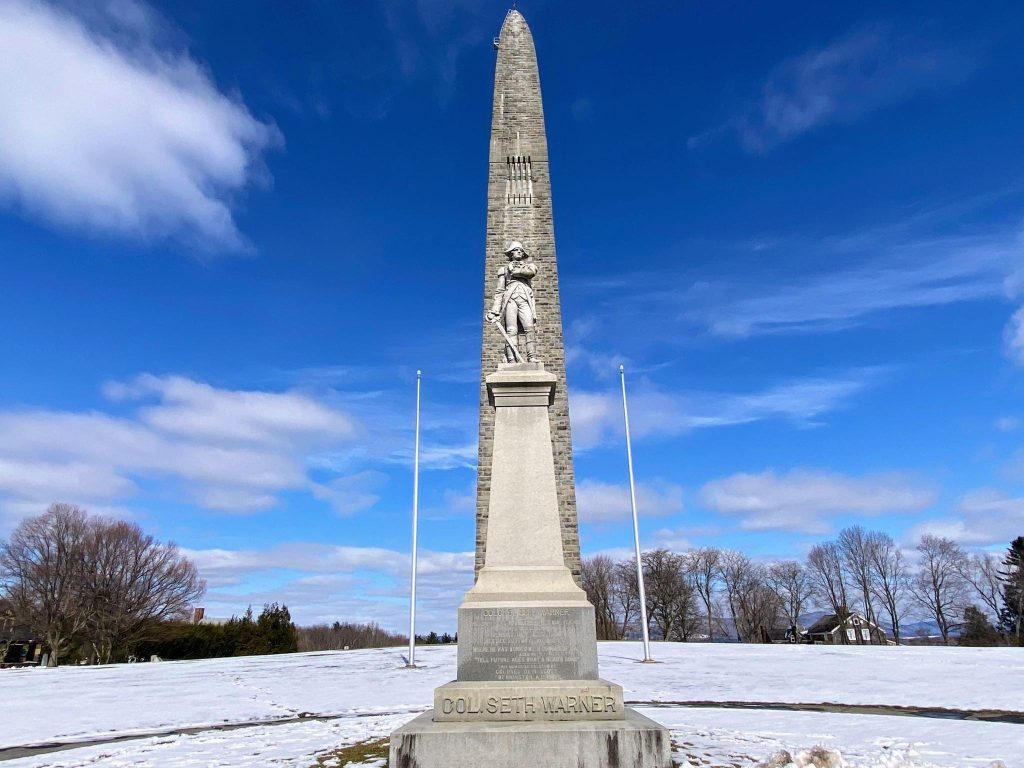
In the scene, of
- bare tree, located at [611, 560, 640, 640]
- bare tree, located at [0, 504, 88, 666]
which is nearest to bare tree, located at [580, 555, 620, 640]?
bare tree, located at [611, 560, 640, 640]

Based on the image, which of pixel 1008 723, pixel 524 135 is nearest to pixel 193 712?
pixel 1008 723

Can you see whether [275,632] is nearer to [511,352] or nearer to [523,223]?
[523,223]

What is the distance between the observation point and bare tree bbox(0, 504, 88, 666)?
3388 centimetres

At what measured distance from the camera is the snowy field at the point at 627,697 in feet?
23.2

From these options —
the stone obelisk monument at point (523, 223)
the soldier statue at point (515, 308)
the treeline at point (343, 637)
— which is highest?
the stone obelisk monument at point (523, 223)

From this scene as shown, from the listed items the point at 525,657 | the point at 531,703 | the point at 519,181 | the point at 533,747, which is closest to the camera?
the point at 533,747

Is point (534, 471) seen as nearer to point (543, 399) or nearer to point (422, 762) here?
point (543, 399)

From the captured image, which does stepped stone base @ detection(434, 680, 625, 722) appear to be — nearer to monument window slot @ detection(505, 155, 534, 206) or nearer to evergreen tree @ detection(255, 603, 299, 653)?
monument window slot @ detection(505, 155, 534, 206)

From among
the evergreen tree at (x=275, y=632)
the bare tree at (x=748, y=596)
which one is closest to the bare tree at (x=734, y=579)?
the bare tree at (x=748, y=596)

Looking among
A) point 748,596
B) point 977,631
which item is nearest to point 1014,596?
point 977,631

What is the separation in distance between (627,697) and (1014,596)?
40.2 meters

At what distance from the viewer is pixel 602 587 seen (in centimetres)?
4744

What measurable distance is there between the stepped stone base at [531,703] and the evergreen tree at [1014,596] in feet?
136

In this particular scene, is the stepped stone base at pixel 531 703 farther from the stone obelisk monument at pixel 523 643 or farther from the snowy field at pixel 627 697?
the snowy field at pixel 627 697
